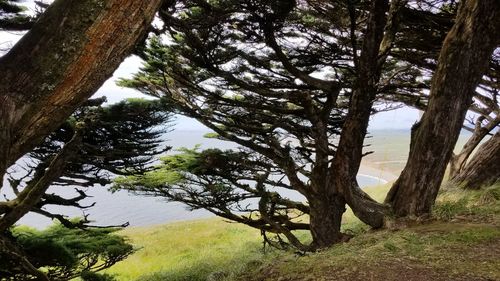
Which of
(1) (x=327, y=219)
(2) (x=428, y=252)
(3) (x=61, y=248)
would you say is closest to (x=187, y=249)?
(1) (x=327, y=219)

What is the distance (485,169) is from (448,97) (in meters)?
2.95

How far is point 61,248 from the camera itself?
4570mm

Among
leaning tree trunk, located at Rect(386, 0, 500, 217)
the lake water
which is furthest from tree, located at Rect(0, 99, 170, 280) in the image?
the lake water

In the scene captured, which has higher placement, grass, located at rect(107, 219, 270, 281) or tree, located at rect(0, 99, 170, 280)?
tree, located at rect(0, 99, 170, 280)

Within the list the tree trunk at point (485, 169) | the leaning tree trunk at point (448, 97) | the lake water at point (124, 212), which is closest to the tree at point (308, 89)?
the leaning tree trunk at point (448, 97)

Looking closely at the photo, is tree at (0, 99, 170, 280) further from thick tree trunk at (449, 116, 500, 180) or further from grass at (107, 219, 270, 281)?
thick tree trunk at (449, 116, 500, 180)

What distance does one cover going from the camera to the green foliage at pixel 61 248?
4.46 meters

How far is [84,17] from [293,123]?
4.39 metres

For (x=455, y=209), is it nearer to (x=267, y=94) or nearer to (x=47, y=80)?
(x=267, y=94)

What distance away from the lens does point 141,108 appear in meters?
5.53

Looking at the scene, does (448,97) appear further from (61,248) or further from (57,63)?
(61,248)

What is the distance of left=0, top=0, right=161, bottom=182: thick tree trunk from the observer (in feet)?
5.47

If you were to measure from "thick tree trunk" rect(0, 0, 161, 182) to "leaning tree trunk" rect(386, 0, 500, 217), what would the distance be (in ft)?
11.5

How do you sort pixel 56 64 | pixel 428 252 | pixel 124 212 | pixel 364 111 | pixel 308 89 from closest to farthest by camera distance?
pixel 56 64, pixel 428 252, pixel 364 111, pixel 308 89, pixel 124 212
